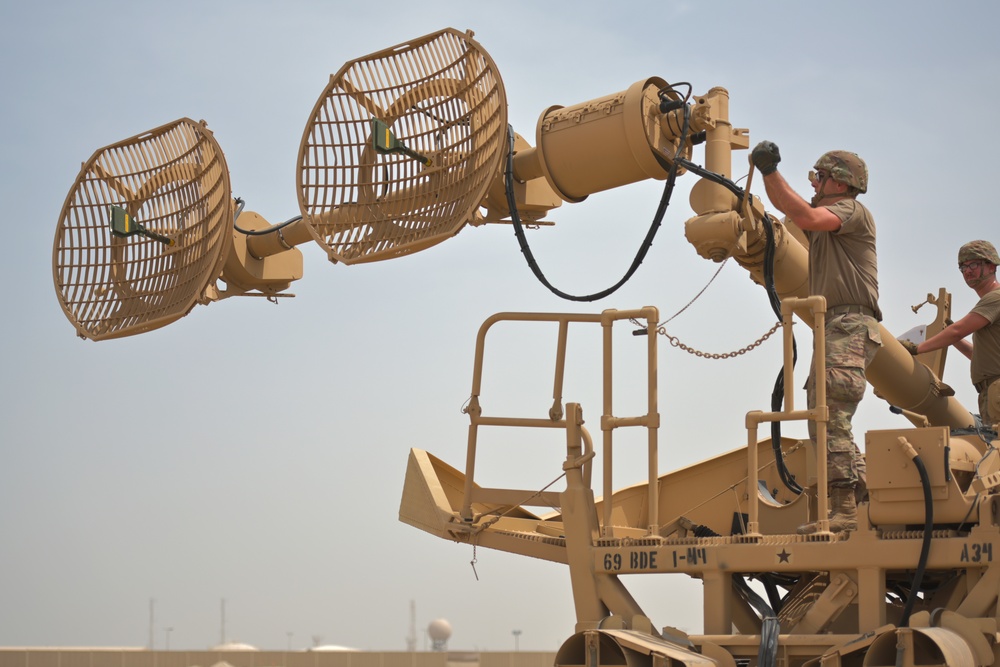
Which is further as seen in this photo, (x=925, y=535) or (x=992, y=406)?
(x=992, y=406)

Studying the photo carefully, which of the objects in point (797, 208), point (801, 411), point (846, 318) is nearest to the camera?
point (801, 411)

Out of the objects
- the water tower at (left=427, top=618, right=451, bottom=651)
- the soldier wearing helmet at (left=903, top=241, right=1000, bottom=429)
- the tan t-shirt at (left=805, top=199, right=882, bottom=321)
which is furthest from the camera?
the water tower at (left=427, top=618, right=451, bottom=651)

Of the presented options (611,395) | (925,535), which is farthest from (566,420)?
(925,535)

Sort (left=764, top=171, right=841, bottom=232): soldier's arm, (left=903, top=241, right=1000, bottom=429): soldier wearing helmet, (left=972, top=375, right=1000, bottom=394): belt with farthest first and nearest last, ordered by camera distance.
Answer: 1. (left=972, top=375, right=1000, bottom=394): belt
2. (left=903, top=241, right=1000, bottom=429): soldier wearing helmet
3. (left=764, top=171, right=841, bottom=232): soldier's arm

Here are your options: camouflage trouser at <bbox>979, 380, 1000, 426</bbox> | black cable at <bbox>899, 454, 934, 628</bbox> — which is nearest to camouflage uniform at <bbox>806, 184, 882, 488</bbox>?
black cable at <bbox>899, 454, 934, 628</bbox>

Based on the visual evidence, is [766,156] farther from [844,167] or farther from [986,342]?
[986,342]

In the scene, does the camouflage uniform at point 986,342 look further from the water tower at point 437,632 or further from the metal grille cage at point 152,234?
the water tower at point 437,632

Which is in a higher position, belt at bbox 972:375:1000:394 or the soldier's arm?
the soldier's arm

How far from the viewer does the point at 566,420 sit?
951 centimetres

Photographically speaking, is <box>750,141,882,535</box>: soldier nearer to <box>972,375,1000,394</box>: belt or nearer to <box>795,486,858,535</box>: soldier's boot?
<box>795,486,858,535</box>: soldier's boot

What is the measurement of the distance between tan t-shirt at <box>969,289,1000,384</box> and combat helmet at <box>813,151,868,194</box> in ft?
4.57

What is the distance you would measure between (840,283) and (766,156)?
1.01m

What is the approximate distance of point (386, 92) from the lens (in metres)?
10.2

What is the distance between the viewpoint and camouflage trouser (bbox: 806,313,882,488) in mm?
8711
